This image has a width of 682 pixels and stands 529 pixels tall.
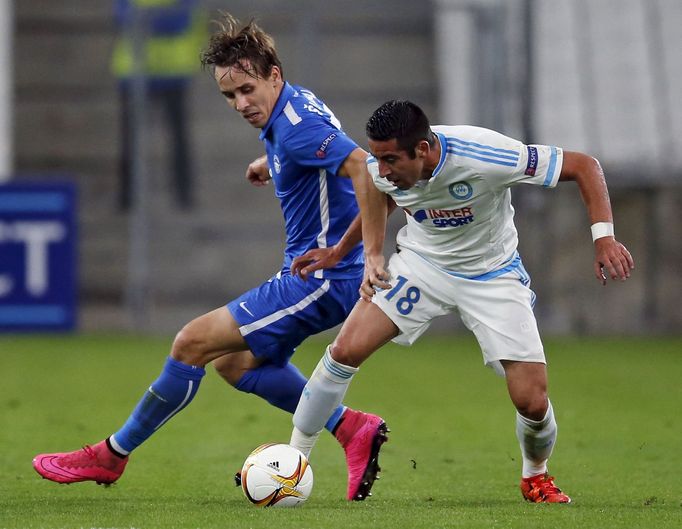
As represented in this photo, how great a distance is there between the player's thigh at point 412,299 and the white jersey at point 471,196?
7cm

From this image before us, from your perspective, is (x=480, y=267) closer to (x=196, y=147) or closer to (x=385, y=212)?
(x=385, y=212)

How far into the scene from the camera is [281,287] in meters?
5.77

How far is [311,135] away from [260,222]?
32.1 feet

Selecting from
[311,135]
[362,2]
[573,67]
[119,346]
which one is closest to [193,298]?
[119,346]

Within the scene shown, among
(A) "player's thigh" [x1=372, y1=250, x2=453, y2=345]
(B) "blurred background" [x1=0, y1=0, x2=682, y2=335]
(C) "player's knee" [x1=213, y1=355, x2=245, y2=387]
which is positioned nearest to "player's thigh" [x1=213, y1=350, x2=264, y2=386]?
(C) "player's knee" [x1=213, y1=355, x2=245, y2=387]

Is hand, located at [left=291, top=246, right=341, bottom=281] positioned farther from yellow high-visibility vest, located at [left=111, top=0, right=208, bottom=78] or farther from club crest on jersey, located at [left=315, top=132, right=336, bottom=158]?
yellow high-visibility vest, located at [left=111, top=0, right=208, bottom=78]

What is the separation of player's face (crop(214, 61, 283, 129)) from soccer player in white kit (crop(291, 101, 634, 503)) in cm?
54

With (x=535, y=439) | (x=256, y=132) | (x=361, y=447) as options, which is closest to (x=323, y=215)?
(x=361, y=447)

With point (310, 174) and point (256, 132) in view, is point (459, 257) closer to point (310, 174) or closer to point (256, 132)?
point (310, 174)

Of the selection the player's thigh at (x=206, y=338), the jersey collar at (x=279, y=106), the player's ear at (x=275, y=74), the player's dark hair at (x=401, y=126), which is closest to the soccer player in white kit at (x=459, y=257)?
the player's dark hair at (x=401, y=126)

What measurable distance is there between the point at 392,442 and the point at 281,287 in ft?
6.44

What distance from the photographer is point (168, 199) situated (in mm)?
15297

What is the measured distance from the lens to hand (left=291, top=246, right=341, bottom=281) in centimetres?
567

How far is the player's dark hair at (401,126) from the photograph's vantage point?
201 inches
